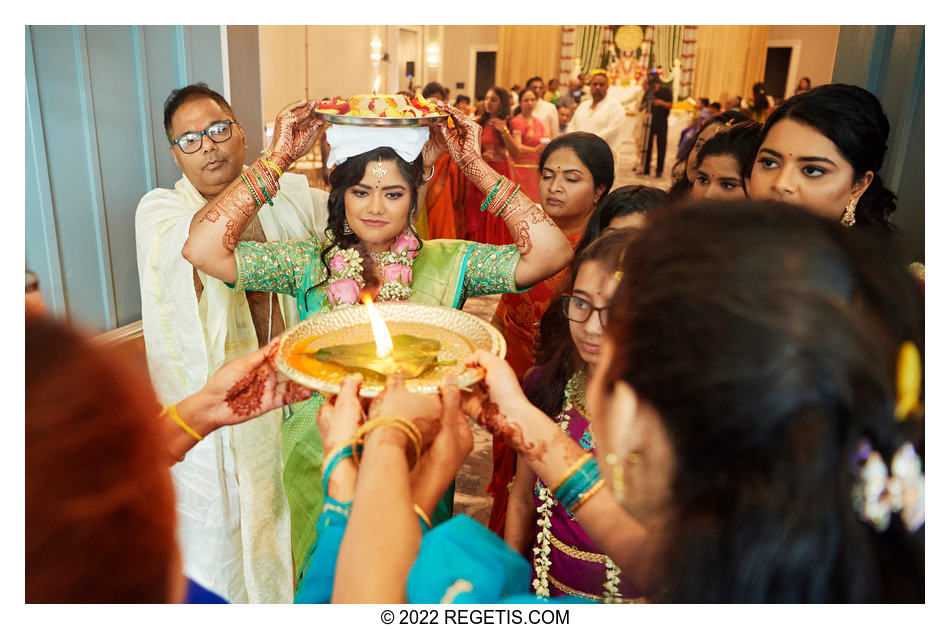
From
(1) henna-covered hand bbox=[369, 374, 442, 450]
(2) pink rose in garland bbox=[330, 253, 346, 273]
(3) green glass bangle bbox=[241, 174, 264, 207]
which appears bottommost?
(1) henna-covered hand bbox=[369, 374, 442, 450]

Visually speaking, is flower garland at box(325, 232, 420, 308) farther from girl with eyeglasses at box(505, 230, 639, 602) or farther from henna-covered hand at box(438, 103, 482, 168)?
girl with eyeglasses at box(505, 230, 639, 602)

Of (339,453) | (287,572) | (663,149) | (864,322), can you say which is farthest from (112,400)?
(663,149)

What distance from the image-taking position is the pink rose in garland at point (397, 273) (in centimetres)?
150

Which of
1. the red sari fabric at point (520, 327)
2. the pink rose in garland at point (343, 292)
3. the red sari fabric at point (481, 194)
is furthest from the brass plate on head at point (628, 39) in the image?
the pink rose in garland at point (343, 292)

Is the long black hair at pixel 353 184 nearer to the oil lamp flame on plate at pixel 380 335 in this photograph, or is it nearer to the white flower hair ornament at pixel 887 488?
the oil lamp flame on plate at pixel 380 335

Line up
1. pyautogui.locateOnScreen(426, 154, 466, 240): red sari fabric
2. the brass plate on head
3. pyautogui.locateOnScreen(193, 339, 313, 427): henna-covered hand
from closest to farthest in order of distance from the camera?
A: pyautogui.locateOnScreen(193, 339, 313, 427): henna-covered hand, pyautogui.locateOnScreen(426, 154, 466, 240): red sari fabric, the brass plate on head

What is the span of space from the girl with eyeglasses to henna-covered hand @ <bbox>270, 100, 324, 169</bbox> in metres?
0.71

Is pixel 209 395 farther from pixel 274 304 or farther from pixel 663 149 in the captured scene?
pixel 663 149

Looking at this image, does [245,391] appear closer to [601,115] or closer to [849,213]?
[849,213]

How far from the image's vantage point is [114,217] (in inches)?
66.6

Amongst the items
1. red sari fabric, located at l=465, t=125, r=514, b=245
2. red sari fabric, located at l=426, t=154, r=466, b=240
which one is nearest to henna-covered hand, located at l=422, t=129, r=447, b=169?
red sari fabric, located at l=465, t=125, r=514, b=245

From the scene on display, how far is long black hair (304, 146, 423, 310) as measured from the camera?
144 cm

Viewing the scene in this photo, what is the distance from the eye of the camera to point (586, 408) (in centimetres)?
127
